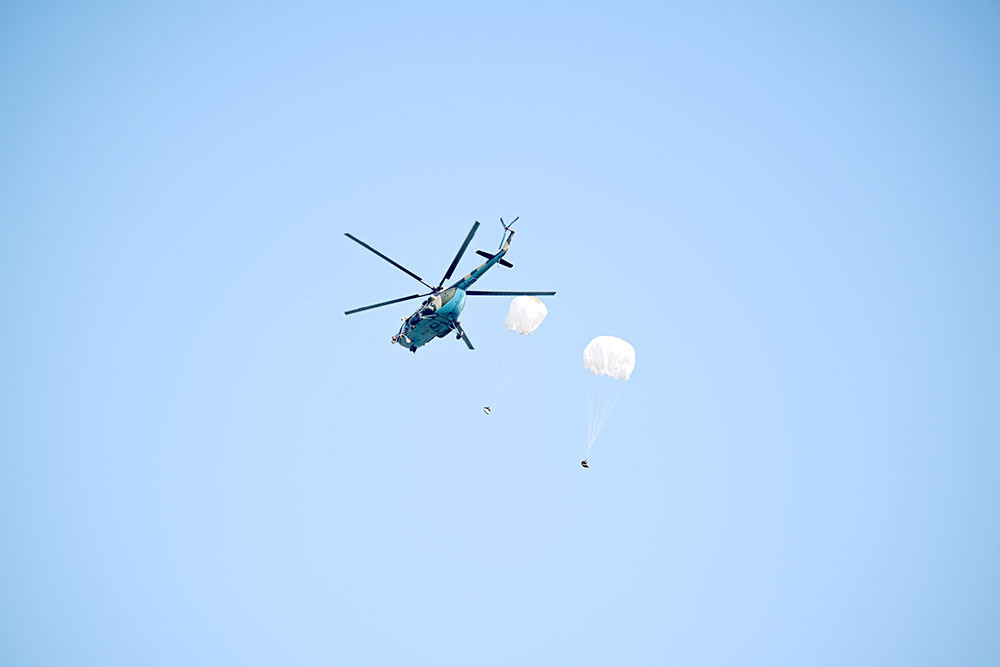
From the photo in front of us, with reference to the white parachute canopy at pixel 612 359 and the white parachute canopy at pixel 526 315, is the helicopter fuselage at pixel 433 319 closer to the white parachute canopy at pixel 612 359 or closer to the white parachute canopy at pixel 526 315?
the white parachute canopy at pixel 526 315

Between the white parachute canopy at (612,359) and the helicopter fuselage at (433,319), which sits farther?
the white parachute canopy at (612,359)

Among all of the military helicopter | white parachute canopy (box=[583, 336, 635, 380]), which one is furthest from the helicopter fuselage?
white parachute canopy (box=[583, 336, 635, 380])

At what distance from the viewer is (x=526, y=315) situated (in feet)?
173

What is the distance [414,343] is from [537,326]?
23.6 feet

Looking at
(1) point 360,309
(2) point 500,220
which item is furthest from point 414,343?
(2) point 500,220

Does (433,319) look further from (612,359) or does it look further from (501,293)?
(612,359)

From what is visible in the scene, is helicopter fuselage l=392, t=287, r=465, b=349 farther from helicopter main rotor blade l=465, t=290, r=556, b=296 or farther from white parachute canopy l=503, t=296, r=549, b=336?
white parachute canopy l=503, t=296, r=549, b=336

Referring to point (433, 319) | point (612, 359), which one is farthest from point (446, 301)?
point (612, 359)

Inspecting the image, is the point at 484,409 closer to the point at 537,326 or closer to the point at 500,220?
the point at 537,326

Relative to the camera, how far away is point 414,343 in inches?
2093

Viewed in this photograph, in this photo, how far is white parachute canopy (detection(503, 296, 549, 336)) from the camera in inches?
2083

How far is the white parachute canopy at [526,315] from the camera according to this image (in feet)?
174

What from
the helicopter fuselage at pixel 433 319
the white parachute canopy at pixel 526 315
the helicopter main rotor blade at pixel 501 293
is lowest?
the helicopter fuselage at pixel 433 319

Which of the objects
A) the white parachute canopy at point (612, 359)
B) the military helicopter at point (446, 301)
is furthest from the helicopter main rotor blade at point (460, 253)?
the white parachute canopy at point (612, 359)
